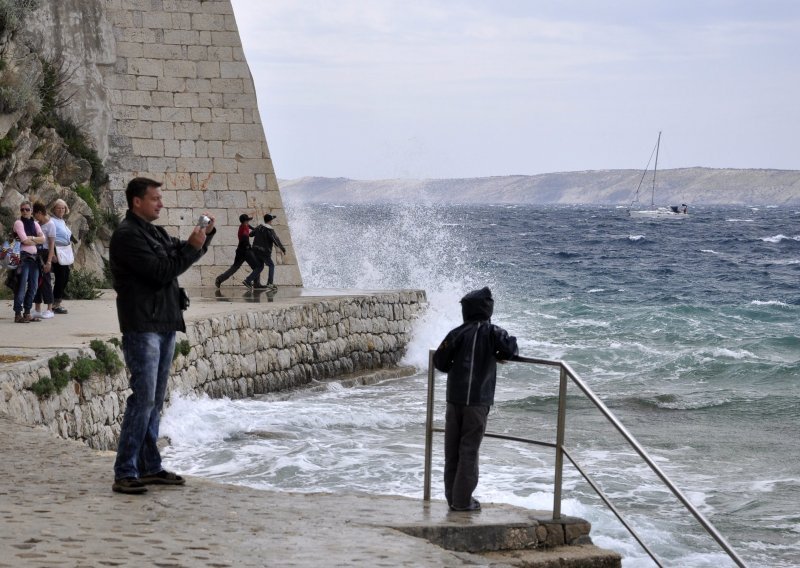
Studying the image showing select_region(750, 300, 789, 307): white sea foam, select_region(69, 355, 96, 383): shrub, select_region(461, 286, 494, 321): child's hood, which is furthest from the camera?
select_region(750, 300, 789, 307): white sea foam

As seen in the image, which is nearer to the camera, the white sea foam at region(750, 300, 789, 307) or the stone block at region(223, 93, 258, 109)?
the stone block at region(223, 93, 258, 109)

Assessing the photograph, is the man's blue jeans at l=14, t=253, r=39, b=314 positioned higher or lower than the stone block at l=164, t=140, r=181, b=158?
lower

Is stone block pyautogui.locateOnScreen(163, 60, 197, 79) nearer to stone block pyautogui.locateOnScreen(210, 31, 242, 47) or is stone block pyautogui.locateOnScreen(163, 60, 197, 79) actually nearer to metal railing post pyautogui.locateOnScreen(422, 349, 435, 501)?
stone block pyautogui.locateOnScreen(210, 31, 242, 47)

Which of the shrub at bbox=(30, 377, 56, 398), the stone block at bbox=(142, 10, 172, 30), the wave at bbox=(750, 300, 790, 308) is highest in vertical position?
the stone block at bbox=(142, 10, 172, 30)

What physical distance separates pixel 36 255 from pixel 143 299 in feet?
21.9

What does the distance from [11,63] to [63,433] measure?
884cm

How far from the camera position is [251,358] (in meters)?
14.0

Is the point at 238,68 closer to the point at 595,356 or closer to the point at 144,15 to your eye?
the point at 144,15

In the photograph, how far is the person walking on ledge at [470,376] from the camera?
5.84 m

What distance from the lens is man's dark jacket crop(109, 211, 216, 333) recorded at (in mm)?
5695

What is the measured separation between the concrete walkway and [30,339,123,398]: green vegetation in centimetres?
185

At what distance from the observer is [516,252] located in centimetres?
5259

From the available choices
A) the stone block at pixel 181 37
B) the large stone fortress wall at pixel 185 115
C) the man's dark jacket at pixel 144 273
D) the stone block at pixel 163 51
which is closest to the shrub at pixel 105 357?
the man's dark jacket at pixel 144 273

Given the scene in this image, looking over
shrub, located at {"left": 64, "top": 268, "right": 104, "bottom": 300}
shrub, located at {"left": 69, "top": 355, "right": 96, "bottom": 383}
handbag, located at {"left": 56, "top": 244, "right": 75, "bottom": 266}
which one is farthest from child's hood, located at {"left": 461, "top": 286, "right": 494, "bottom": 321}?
shrub, located at {"left": 64, "top": 268, "right": 104, "bottom": 300}
